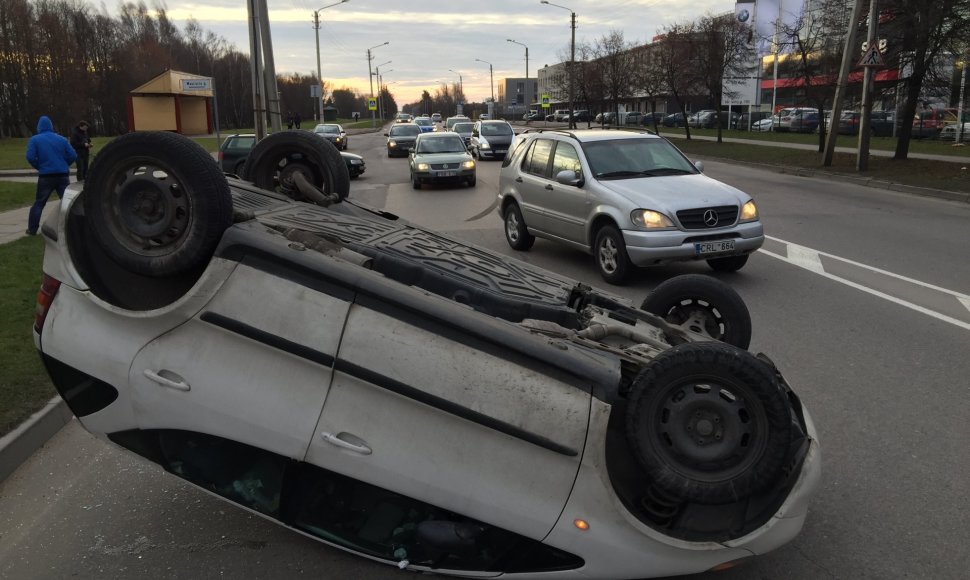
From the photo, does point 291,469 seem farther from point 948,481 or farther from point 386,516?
point 948,481

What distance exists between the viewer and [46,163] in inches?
439

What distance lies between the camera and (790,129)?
164ft

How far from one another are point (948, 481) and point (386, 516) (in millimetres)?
2978

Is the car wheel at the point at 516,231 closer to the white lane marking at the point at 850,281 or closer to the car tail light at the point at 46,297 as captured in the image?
the white lane marking at the point at 850,281

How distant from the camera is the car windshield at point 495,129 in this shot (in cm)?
3266

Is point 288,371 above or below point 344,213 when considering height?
below

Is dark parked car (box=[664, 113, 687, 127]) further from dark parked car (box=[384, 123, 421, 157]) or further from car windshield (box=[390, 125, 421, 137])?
dark parked car (box=[384, 123, 421, 157])

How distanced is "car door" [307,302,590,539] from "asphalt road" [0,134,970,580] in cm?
71

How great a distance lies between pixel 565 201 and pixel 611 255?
124 cm

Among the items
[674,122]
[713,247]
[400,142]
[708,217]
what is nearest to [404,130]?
[400,142]

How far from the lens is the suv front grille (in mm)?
8133

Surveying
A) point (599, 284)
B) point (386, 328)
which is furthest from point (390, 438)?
point (599, 284)

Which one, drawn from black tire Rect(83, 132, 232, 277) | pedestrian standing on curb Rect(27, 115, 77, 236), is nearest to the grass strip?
black tire Rect(83, 132, 232, 277)

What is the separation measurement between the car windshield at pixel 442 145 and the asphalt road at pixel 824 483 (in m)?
14.2
